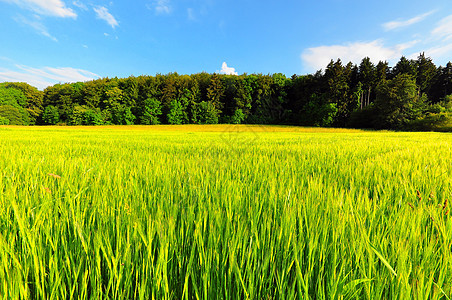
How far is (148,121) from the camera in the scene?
143 ft

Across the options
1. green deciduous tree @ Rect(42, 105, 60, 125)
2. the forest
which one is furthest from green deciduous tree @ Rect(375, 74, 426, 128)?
green deciduous tree @ Rect(42, 105, 60, 125)

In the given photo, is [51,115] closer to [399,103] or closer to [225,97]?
[225,97]

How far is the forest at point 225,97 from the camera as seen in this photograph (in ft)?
127

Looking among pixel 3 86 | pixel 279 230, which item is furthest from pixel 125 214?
pixel 3 86

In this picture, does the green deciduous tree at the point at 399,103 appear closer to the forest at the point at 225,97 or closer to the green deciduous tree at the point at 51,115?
the forest at the point at 225,97

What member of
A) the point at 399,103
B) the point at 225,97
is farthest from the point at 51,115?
the point at 399,103

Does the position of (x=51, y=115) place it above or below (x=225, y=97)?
below

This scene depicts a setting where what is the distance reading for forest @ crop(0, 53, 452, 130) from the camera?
38781mm

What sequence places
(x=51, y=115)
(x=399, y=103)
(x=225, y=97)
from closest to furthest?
(x=399, y=103) < (x=51, y=115) < (x=225, y=97)

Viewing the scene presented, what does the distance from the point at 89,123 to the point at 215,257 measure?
52076mm

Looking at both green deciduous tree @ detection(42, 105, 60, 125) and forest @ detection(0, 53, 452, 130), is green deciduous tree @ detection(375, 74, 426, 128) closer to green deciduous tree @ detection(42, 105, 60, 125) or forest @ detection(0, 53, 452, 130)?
forest @ detection(0, 53, 452, 130)

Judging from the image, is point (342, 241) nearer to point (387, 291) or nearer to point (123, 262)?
point (387, 291)

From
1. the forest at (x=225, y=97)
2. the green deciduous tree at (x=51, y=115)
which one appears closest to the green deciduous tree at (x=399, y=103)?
the forest at (x=225, y=97)

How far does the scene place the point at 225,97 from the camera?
47469 mm
